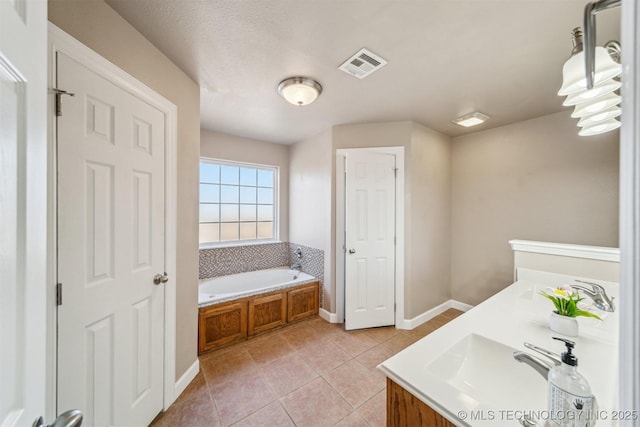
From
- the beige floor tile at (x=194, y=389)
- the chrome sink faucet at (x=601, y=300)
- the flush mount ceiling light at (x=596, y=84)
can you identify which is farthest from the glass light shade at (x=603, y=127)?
the beige floor tile at (x=194, y=389)

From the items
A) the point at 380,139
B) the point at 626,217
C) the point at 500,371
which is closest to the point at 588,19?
the point at 626,217

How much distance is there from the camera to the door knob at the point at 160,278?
4.92 ft

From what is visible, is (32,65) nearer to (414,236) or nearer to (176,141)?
(176,141)

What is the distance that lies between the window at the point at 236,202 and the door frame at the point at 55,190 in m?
1.66

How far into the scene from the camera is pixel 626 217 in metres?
0.35

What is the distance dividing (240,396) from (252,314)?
845mm

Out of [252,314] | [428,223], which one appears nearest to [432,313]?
[428,223]

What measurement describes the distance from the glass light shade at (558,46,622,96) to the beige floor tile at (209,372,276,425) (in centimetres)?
240

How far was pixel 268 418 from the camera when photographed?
1.54 meters

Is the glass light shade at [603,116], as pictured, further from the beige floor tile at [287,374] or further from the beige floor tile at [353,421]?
the beige floor tile at [287,374]

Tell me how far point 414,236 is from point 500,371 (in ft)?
6.21

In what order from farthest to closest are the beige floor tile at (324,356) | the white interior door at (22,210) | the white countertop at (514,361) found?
1. the beige floor tile at (324,356)
2. the white countertop at (514,361)
3. the white interior door at (22,210)

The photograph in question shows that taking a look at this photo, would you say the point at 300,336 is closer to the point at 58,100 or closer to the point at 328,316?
the point at 328,316

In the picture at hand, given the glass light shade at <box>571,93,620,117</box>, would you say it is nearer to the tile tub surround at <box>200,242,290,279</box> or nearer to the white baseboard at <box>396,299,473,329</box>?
the white baseboard at <box>396,299,473,329</box>
